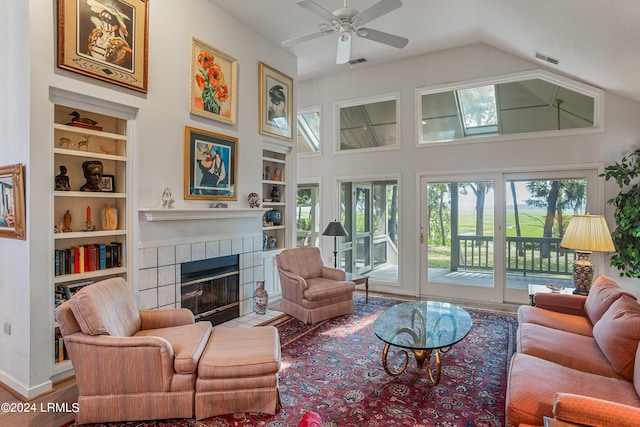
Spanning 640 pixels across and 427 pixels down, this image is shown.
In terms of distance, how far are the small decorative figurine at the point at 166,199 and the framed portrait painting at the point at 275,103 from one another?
1672 millimetres

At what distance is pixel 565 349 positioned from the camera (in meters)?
2.36

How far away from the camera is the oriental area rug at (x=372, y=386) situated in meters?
2.28

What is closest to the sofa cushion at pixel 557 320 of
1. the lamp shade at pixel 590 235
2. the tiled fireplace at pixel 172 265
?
the lamp shade at pixel 590 235

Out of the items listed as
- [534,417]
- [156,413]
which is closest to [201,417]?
[156,413]

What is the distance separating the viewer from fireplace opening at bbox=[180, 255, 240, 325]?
3.87m

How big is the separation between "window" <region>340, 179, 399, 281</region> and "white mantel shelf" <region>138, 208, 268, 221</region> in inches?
74.3

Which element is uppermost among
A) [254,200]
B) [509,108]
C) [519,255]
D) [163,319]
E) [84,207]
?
[509,108]

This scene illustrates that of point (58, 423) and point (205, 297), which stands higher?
point (205, 297)

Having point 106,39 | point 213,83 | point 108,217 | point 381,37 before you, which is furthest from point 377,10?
point 108,217

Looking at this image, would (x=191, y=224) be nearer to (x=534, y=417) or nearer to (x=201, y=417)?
(x=201, y=417)

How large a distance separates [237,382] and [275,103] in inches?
150

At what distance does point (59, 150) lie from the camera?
283cm

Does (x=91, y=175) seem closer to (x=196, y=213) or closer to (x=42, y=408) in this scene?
(x=196, y=213)

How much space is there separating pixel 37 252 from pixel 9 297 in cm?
52
